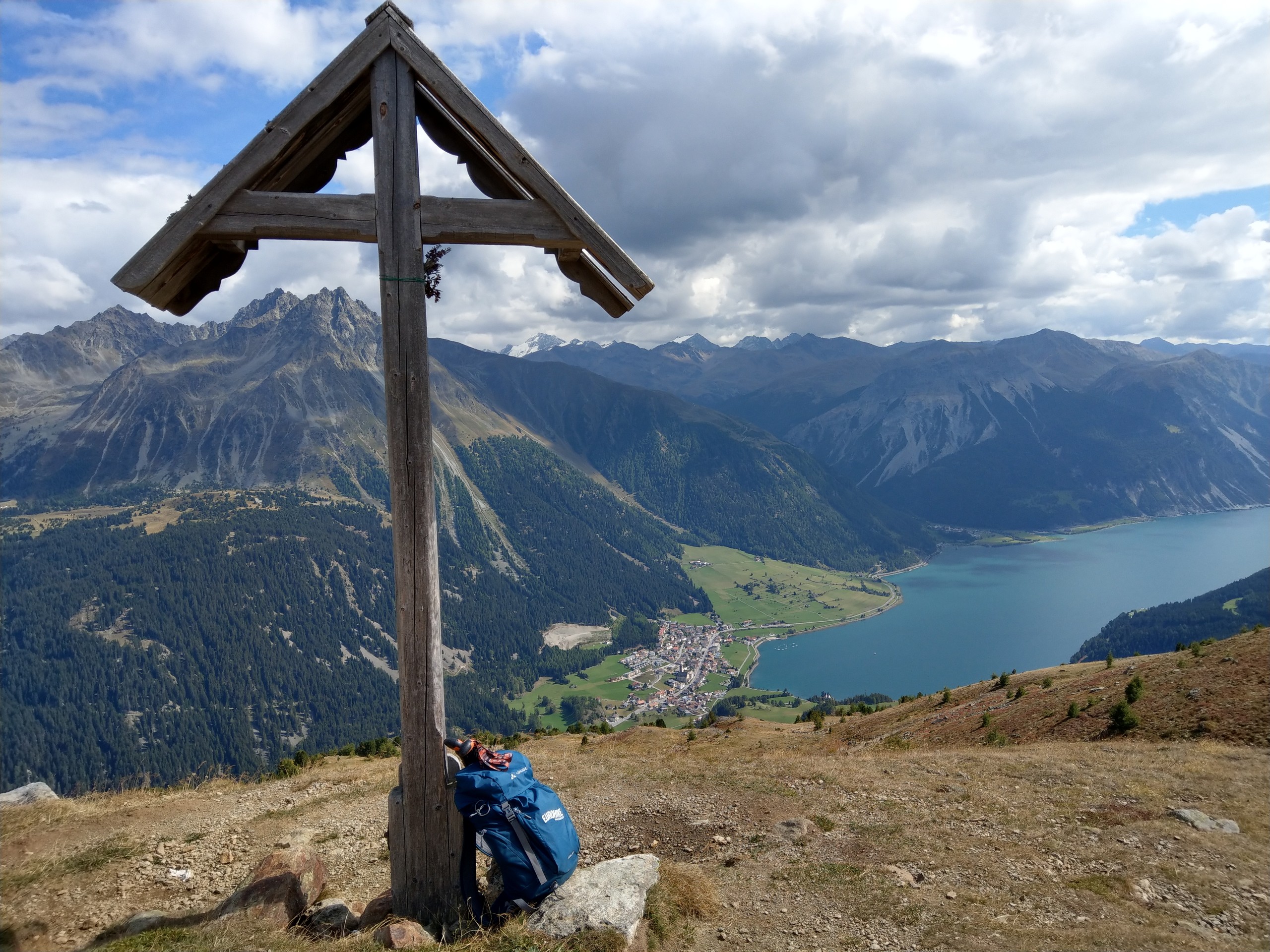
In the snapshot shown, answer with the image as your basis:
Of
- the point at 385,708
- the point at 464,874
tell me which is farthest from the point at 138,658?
the point at 464,874

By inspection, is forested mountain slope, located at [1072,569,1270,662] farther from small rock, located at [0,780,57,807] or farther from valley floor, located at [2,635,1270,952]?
small rock, located at [0,780,57,807]

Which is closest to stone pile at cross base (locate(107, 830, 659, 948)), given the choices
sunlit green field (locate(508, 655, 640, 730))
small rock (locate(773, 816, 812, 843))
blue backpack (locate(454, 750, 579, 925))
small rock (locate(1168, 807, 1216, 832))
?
blue backpack (locate(454, 750, 579, 925))

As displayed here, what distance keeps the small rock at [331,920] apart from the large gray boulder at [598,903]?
1920 millimetres

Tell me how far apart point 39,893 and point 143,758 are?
189 metres

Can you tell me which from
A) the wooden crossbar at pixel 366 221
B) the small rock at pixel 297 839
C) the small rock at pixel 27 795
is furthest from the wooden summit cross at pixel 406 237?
the small rock at pixel 27 795

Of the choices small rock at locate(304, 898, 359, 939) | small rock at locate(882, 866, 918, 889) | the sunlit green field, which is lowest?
the sunlit green field

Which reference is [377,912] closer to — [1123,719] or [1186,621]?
[1123,719]

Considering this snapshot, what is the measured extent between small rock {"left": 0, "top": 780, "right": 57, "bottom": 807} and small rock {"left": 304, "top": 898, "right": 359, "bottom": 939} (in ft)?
24.8

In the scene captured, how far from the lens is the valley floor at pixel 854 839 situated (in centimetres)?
691

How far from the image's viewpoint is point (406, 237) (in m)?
5.65

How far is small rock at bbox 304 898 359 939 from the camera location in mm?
6352

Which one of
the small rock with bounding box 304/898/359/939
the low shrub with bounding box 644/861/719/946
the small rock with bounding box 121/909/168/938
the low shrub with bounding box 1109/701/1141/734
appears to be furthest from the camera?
the low shrub with bounding box 1109/701/1141/734

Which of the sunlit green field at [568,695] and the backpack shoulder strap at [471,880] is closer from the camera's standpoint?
the backpack shoulder strap at [471,880]

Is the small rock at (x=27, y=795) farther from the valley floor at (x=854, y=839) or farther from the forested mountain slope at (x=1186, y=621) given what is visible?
the forested mountain slope at (x=1186, y=621)
